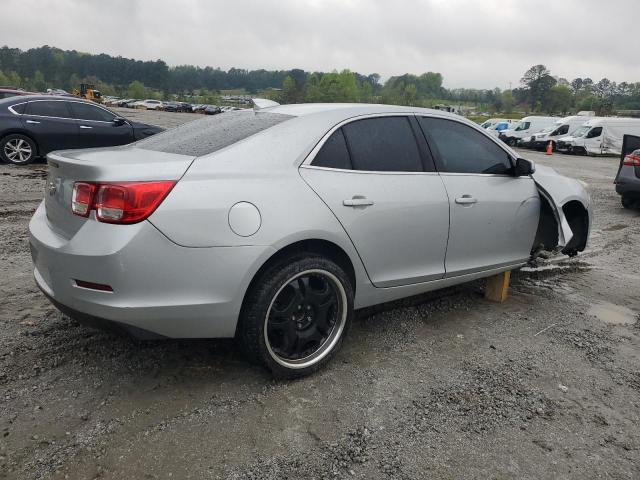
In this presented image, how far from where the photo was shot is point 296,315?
2.94 metres

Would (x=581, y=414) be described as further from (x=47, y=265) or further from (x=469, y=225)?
(x=47, y=265)

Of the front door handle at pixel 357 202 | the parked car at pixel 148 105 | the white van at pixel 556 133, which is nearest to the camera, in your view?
the front door handle at pixel 357 202

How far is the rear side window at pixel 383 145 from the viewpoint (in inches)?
126

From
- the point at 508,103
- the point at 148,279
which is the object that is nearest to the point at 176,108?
the point at 148,279

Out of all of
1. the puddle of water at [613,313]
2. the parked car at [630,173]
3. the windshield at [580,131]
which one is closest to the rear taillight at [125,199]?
the puddle of water at [613,313]

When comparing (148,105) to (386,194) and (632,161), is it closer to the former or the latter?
(632,161)

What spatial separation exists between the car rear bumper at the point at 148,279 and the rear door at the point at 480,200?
5.33 ft

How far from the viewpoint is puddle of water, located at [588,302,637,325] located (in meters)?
4.19

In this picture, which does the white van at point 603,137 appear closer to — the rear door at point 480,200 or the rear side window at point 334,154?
the rear door at point 480,200

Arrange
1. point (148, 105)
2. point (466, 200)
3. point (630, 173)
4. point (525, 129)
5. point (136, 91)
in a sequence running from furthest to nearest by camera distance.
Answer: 1. point (136, 91)
2. point (148, 105)
3. point (525, 129)
4. point (630, 173)
5. point (466, 200)

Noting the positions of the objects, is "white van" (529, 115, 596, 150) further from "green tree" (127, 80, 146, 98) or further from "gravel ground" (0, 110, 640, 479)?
"green tree" (127, 80, 146, 98)

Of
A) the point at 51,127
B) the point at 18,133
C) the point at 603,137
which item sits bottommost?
the point at 18,133

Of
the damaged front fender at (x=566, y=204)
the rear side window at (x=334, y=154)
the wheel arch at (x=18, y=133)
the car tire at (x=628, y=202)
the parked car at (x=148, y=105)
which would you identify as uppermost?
the rear side window at (x=334, y=154)

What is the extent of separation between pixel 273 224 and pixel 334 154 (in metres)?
0.69
